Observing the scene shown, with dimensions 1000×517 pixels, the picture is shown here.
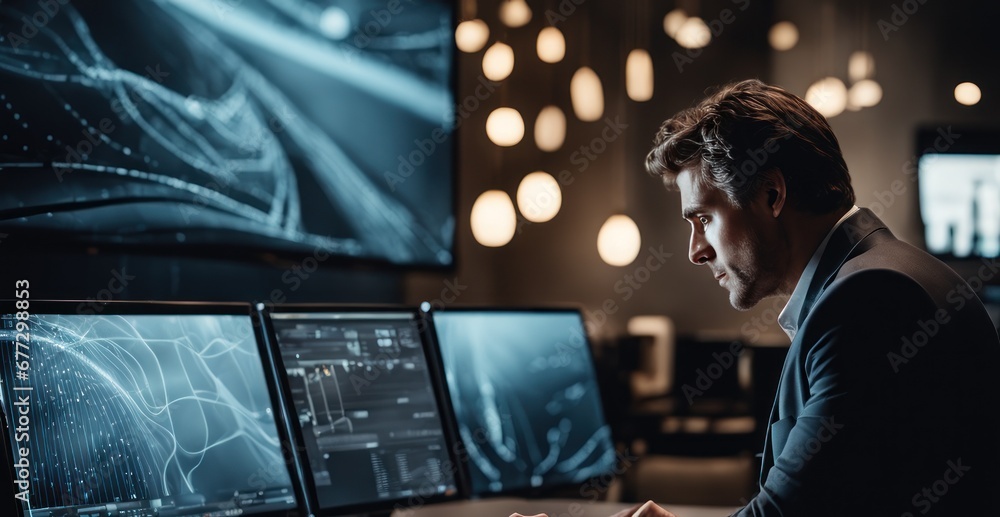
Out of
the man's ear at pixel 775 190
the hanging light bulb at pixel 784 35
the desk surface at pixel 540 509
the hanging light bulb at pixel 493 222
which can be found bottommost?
the desk surface at pixel 540 509

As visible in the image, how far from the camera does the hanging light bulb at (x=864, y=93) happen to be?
413 centimetres

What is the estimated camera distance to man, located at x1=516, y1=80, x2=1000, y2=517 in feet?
3.76

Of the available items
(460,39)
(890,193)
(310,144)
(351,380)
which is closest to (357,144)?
(310,144)

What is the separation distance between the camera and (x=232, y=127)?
7.05 feet

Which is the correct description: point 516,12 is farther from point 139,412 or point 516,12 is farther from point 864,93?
point 139,412

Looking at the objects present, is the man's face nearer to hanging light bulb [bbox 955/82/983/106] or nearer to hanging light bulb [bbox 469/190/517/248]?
hanging light bulb [bbox 469/190/517/248]

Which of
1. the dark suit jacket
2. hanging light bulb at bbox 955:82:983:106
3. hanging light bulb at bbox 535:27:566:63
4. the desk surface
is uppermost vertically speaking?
hanging light bulb at bbox 535:27:566:63

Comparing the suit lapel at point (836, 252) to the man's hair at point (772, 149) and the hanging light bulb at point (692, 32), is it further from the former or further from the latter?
the hanging light bulb at point (692, 32)

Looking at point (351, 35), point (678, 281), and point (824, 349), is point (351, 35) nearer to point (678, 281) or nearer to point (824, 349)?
point (824, 349)

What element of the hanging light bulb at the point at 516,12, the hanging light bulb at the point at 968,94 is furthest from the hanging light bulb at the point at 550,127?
the hanging light bulb at the point at 968,94

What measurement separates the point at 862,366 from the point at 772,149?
43 cm

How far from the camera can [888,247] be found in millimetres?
1323

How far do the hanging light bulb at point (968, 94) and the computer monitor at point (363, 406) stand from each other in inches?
137

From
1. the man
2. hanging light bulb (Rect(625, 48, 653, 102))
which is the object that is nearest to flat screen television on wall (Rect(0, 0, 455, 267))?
hanging light bulb (Rect(625, 48, 653, 102))
